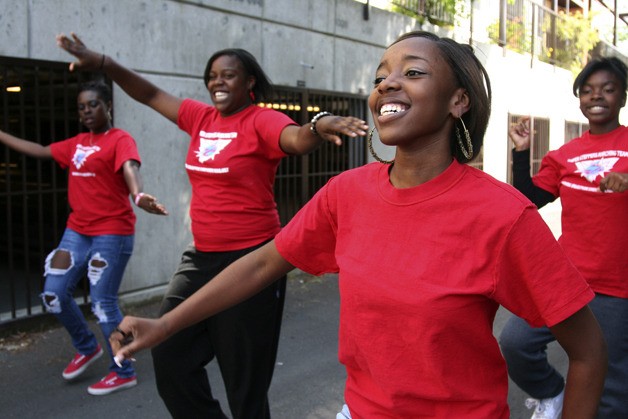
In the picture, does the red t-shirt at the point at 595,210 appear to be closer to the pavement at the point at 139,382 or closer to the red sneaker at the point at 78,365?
the pavement at the point at 139,382

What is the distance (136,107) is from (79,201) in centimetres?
217

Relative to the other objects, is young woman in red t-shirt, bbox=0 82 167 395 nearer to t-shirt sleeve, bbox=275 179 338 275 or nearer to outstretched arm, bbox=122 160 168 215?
outstretched arm, bbox=122 160 168 215

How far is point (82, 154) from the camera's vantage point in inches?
190

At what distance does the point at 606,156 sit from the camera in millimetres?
3568

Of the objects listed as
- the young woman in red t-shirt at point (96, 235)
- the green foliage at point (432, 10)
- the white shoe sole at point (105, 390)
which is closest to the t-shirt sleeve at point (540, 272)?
the young woman in red t-shirt at point (96, 235)

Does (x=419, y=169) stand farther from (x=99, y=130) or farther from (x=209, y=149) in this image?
(x=99, y=130)

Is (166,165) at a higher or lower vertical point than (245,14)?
lower

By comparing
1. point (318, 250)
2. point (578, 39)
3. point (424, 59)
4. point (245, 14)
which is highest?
point (578, 39)

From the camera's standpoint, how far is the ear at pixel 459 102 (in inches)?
73.0

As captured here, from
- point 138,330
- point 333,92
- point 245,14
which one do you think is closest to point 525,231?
point 138,330

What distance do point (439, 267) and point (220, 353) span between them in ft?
6.02

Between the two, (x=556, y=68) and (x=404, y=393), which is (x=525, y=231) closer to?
(x=404, y=393)

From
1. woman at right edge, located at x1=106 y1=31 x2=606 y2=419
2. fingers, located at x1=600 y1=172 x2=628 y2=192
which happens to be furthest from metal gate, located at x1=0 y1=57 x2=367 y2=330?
fingers, located at x1=600 y1=172 x2=628 y2=192

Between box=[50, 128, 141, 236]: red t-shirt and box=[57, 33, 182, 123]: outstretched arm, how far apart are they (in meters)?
0.81
